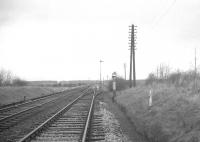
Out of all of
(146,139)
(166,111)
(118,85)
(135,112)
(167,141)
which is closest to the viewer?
(167,141)

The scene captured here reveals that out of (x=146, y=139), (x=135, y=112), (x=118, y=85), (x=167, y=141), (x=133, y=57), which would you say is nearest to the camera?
(x=167, y=141)

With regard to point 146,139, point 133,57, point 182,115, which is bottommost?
point 146,139

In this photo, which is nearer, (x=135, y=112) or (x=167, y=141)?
(x=167, y=141)

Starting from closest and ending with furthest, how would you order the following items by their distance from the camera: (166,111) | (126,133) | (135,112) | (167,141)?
(167,141) → (126,133) → (166,111) → (135,112)

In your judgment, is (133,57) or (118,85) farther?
(118,85)

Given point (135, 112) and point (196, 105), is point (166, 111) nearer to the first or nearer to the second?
point (196, 105)

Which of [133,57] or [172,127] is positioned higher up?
[133,57]

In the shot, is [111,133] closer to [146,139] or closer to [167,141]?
[146,139]

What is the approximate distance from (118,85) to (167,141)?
37968mm

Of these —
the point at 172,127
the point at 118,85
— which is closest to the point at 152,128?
the point at 172,127

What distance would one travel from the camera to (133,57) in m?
35.4

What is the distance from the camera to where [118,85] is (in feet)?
153

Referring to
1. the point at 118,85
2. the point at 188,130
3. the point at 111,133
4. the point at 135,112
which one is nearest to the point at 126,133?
the point at 111,133

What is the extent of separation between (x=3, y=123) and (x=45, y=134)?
3.82 m
